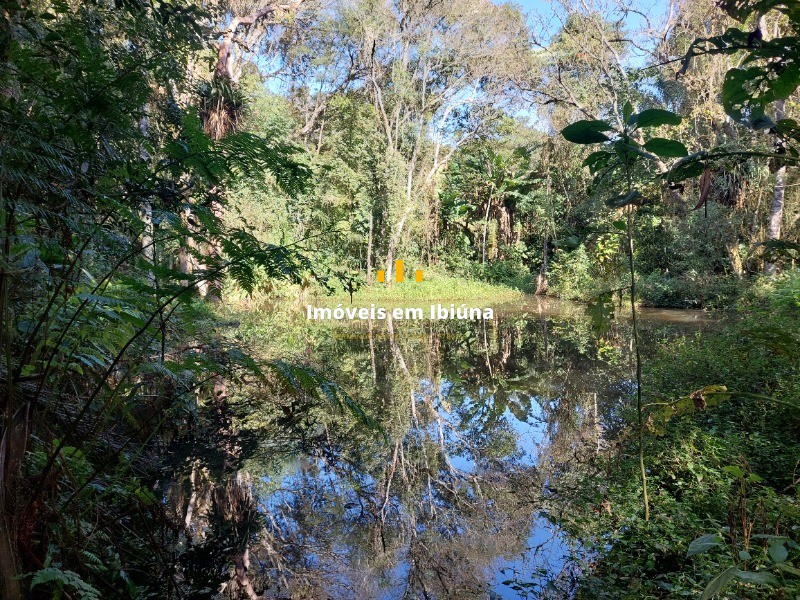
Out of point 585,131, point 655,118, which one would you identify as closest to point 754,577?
point 585,131

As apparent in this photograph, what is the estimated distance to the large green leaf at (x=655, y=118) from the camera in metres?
1.55

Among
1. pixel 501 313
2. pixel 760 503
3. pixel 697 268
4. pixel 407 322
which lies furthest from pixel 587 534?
pixel 697 268

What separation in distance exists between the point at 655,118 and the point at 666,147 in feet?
0.36

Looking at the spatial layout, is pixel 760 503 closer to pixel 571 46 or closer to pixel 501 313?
pixel 501 313

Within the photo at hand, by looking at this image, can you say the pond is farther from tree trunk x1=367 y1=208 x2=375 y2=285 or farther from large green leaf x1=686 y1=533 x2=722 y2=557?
tree trunk x1=367 y1=208 x2=375 y2=285

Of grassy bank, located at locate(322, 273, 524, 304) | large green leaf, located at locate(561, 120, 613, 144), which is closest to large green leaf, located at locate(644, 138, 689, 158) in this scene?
large green leaf, located at locate(561, 120, 613, 144)

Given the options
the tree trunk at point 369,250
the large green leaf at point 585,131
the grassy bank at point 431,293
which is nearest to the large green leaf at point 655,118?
the large green leaf at point 585,131

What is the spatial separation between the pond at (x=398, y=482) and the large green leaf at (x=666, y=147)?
4.25 ft

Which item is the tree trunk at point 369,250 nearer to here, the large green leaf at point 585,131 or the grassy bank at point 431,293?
the grassy bank at point 431,293

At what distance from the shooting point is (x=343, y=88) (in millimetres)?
17500

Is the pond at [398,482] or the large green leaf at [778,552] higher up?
the large green leaf at [778,552]

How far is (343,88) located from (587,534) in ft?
55.8

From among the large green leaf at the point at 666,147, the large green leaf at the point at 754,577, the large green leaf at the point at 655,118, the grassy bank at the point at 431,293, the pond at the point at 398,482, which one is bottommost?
the pond at the point at 398,482

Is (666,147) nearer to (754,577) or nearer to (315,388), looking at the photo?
→ (754,577)
